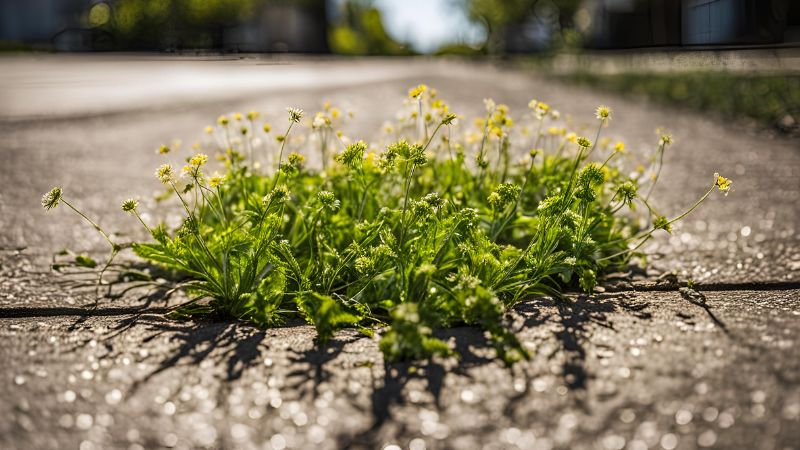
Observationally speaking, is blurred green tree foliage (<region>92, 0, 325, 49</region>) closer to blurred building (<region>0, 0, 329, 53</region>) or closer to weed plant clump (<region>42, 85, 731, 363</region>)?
blurred building (<region>0, 0, 329, 53</region>)

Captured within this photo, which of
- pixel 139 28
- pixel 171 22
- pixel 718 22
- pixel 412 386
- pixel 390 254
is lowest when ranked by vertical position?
pixel 412 386

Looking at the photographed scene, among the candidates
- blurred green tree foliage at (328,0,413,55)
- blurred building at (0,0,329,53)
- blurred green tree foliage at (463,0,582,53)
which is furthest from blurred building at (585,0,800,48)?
blurred green tree foliage at (328,0,413,55)

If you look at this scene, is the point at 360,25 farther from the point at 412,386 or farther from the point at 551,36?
the point at 412,386

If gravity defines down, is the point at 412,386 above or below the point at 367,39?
below

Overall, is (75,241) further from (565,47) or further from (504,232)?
(565,47)

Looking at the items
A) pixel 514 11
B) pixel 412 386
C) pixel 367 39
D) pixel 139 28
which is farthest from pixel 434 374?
pixel 367 39

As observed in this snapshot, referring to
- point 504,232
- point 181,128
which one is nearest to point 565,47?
point 181,128
